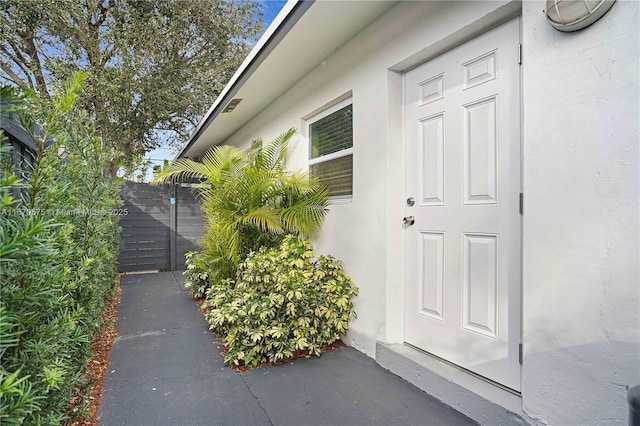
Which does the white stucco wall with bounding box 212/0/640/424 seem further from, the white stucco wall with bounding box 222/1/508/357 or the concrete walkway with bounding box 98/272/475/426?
the concrete walkway with bounding box 98/272/475/426

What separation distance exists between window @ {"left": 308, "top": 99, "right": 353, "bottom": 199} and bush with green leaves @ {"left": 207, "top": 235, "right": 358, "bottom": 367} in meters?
0.93

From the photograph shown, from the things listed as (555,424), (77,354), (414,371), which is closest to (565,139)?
(555,424)

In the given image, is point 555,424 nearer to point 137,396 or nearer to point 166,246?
point 137,396

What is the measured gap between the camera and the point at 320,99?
13.2 ft

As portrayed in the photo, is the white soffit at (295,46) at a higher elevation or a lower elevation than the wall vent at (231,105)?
lower

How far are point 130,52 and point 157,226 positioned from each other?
4260mm

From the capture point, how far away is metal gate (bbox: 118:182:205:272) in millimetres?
7582

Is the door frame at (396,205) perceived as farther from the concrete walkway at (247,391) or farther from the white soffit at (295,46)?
the white soffit at (295,46)

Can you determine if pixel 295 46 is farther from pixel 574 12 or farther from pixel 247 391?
pixel 247 391

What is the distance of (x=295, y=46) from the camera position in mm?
3512

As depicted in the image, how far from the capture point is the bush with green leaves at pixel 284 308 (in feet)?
9.80

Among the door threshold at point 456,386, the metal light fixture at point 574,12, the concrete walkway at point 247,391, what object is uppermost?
the metal light fixture at point 574,12

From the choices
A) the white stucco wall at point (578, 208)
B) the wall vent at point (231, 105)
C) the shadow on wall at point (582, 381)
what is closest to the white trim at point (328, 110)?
the white stucco wall at point (578, 208)

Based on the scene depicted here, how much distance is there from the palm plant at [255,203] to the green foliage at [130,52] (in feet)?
13.0
